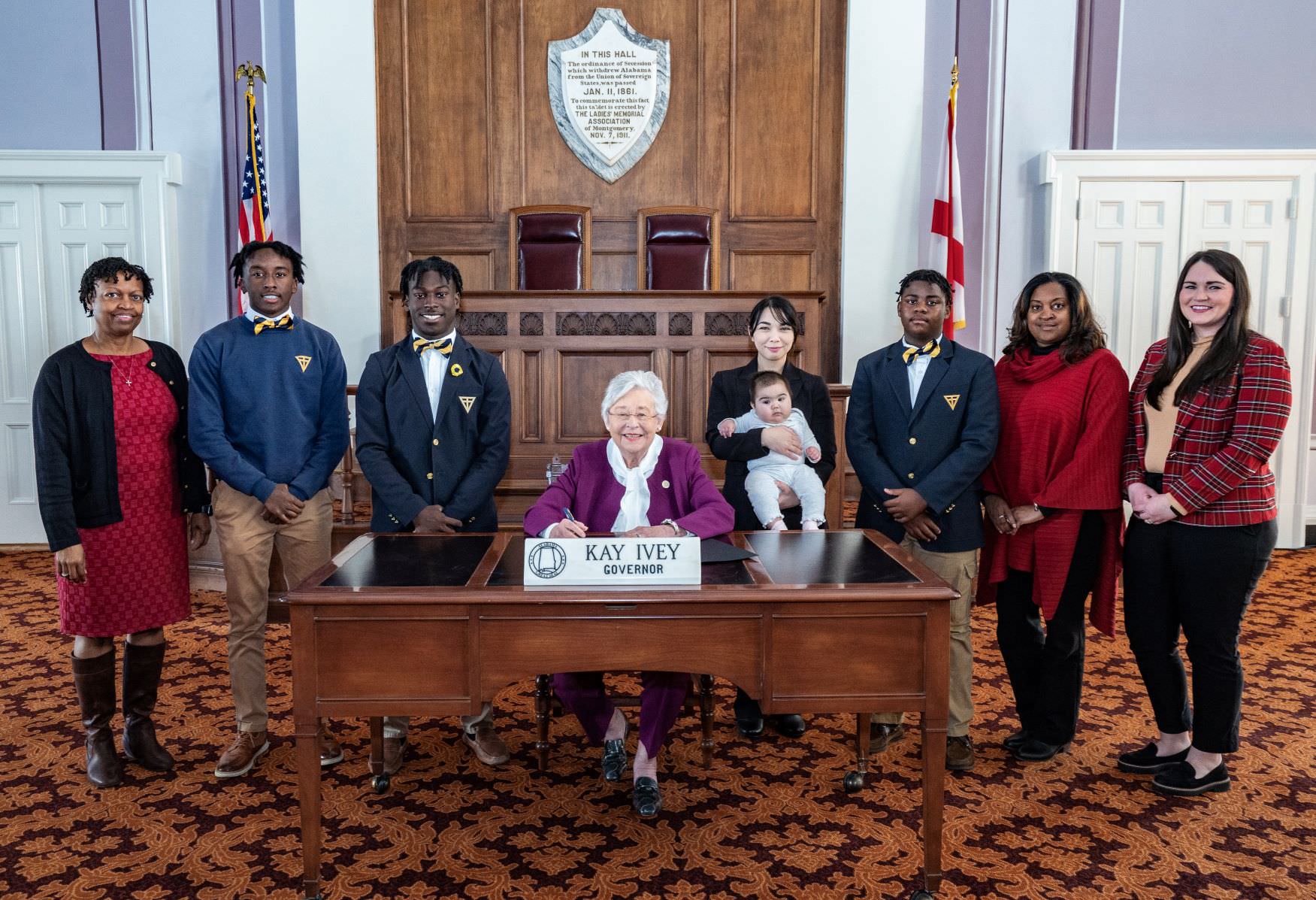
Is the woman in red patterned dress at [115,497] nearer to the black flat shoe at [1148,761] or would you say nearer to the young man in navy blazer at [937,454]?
the young man in navy blazer at [937,454]

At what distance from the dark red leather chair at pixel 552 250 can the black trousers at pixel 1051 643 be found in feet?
13.0

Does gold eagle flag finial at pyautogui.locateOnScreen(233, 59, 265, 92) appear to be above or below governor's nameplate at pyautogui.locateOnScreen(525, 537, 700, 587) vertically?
above

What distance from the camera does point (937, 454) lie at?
2.82 metres

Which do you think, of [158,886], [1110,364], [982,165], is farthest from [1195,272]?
[982,165]

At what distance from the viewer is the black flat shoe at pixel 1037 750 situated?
2.86 meters

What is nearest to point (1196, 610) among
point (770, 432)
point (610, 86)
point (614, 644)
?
point (770, 432)

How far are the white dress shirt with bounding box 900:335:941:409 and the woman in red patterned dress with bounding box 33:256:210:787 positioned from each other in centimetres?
229

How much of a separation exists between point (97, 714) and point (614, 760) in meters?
1.60

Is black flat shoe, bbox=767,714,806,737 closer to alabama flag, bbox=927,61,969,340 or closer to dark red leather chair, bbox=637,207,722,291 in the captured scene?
alabama flag, bbox=927,61,969,340

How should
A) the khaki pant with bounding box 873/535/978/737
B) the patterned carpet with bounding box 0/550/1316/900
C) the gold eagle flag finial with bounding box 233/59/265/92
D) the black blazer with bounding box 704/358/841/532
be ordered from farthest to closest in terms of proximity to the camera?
the gold eagle flag finial with bounding box 233/59/265/92, the black blazer with bounding box 704/358/841/532, the khaki pant with bounding box 873/535/978/737, the patterned carpet with bounding box 0/550/1316/900

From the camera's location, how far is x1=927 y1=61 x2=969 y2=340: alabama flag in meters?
5.86

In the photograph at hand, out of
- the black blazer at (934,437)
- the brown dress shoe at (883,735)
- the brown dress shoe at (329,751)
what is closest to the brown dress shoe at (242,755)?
the brown dress shoe at (329,751)

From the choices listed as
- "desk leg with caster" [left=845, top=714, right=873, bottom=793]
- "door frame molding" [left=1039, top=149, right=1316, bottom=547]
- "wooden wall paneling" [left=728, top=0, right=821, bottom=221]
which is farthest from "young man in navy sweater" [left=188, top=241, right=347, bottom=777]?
"door frame molding" [left=1039, top=149, right=1316, bottom=547]

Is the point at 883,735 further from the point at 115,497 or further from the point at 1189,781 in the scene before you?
the point at 115,497
